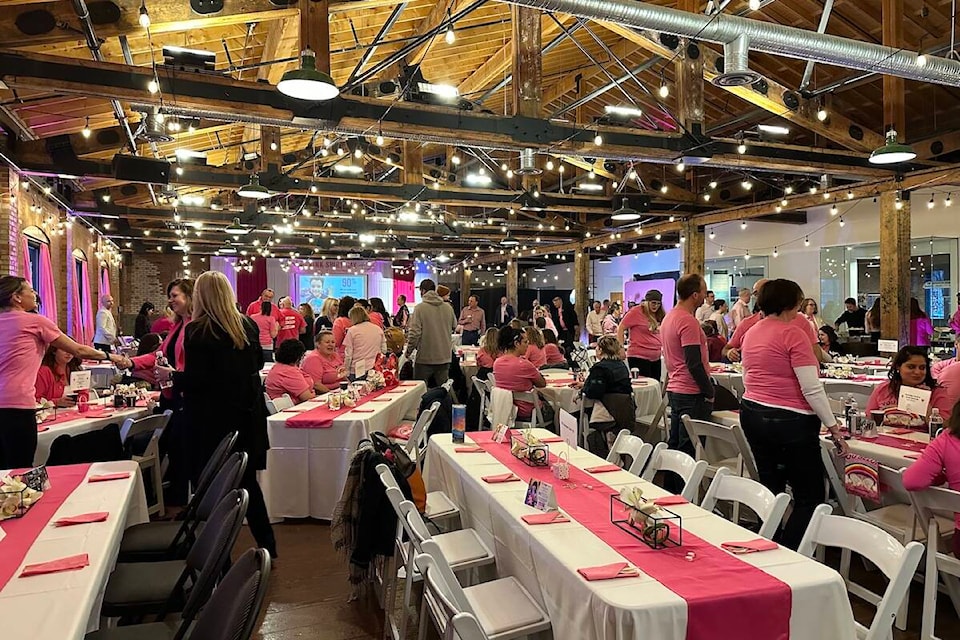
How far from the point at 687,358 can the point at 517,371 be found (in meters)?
1.94

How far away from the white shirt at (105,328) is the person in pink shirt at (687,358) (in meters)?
10.2

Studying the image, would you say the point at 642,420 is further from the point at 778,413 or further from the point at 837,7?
the point at 837,7

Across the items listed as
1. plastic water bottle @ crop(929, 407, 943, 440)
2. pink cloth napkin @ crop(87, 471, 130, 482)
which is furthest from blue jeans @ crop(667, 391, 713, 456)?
pink cloth napkin @ crop(87, 471, 130, 482)

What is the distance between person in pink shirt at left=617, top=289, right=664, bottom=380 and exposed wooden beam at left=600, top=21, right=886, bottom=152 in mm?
2367

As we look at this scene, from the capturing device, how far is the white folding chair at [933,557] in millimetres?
2713

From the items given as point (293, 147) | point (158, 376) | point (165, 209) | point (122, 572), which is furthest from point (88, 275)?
point (122, 572)

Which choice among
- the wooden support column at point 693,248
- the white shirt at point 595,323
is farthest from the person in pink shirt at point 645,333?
the wooden support column at point 693,248

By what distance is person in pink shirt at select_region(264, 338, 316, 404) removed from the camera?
577cm

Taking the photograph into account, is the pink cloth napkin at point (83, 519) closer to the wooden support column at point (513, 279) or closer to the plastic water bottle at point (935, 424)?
the plastic water bottle at point (935, 424)

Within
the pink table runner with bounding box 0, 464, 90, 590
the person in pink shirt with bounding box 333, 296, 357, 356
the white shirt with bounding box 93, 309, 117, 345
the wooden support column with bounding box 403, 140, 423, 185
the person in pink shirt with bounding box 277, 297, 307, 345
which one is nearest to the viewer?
the pink table runner with bounding box 0, 464, 90, 590

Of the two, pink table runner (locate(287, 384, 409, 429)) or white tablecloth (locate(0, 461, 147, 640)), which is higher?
white tablecloth (locate(0, 461, 147, 640))

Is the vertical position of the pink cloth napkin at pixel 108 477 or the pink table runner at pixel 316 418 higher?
the pink cloth napkin at pixel 108 477

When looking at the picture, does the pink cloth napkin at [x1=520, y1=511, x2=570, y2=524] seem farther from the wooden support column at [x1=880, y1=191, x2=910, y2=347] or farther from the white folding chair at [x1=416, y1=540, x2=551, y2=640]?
the wooden support column at [x1=880, y1=191, x2=910, y2=347]

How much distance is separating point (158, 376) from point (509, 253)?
56.2ft
